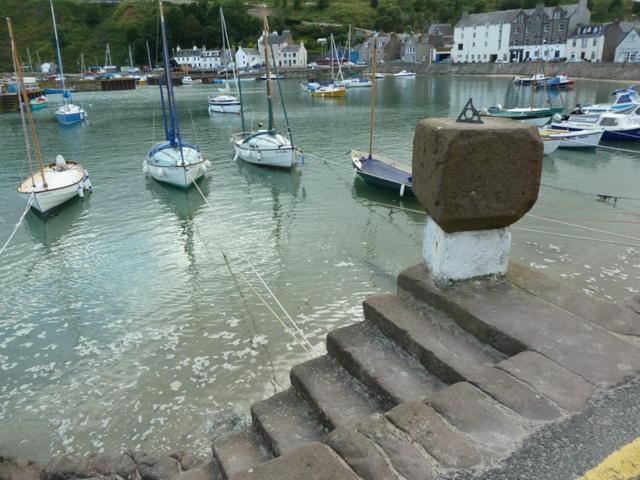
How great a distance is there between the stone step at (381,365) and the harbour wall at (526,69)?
287 feet

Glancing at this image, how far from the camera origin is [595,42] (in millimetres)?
92875

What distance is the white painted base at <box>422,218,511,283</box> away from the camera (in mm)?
3910

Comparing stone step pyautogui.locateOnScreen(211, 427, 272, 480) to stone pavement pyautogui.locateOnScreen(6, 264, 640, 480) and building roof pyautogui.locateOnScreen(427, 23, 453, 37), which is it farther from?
building roof pyautogui.locateOnScreen(427, 23, 453, 37)

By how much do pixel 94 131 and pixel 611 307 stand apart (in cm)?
4515

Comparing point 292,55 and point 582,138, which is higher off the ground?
point 292,55

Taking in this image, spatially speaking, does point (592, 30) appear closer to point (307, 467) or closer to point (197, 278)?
point (197, 278)

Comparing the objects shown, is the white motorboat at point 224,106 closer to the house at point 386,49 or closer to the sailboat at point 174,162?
the sailboat at point 174,162

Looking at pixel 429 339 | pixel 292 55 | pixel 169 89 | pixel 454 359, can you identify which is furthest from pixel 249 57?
pixel 454 359

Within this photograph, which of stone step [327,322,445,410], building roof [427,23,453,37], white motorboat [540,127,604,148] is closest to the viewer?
stone step [327,322,445,410]

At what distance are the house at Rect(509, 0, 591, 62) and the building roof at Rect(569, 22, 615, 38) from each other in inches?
119

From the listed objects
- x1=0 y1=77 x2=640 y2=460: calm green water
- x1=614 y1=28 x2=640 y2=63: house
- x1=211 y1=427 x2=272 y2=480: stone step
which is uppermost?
x1=614 y1=28 x2=640 y2=63: house

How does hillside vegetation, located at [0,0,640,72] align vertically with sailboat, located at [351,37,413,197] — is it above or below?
above

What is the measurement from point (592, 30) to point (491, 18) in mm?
22195

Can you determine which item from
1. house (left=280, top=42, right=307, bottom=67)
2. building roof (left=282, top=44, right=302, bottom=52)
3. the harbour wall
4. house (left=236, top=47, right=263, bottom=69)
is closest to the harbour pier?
the harbour wall
